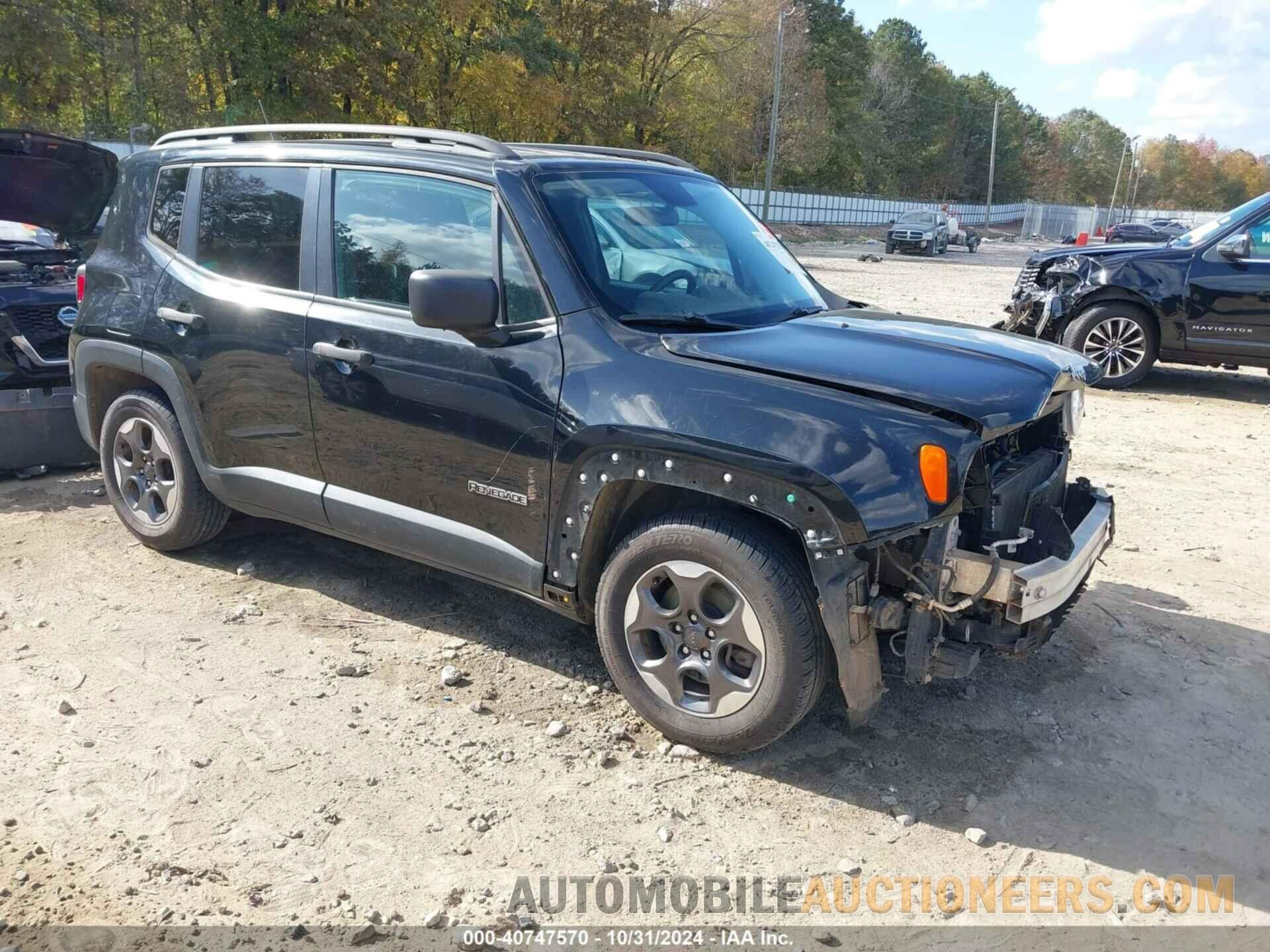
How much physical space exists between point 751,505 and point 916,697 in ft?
4.54

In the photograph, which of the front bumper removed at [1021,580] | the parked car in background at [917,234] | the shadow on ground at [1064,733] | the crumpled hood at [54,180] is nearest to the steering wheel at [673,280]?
the front bumper removed at [1021,580]

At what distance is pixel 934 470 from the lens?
3.02 m

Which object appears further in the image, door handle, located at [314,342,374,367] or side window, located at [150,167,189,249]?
side window, located at [150,167,189,249]

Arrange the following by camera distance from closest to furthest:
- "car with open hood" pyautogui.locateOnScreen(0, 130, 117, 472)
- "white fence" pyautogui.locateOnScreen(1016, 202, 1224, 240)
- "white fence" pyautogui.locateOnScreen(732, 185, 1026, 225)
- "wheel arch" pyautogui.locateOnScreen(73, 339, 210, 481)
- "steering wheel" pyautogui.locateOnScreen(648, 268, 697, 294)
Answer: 1. "steering wheel" pyautogui.locateOnScreen(648, 268, 697, 294)
2. "wheel arch" pyautogui.locateOnScreen(73, 339, 210, 481)
3. "car with open hood" pyautogui.locateOnScreen(0, 130, 117, 472)
4. "white fence" pyautogui.locateOnScreen(732, 185, 1026, 225)
5. "white fence" pyautogui.locateOnScreen(1016, 202, 1224, 240)

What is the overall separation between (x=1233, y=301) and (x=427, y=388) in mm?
8743

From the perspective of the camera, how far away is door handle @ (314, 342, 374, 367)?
4.04 metres

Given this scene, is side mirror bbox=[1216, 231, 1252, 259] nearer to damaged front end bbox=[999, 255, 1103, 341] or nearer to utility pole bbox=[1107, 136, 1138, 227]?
damaged front end bbox=[999, 255, 1103, 341]

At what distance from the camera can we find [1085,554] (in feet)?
11.7

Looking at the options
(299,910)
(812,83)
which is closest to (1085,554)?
(299,910)

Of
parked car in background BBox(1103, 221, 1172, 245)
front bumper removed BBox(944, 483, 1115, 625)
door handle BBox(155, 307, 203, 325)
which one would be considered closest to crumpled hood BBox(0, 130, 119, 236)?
door handle BBox(155, 307, 203, 325)

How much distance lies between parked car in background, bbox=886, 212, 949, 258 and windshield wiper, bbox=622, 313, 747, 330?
38.7 metres

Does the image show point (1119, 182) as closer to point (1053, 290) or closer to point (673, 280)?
point (1053, 290)

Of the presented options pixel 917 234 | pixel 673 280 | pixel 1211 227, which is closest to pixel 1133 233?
pixel 917 234

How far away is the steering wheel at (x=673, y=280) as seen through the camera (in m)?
3.84
